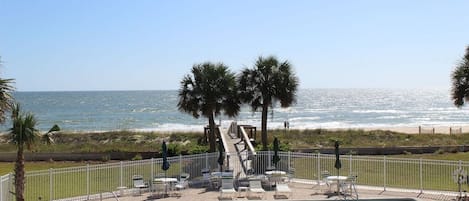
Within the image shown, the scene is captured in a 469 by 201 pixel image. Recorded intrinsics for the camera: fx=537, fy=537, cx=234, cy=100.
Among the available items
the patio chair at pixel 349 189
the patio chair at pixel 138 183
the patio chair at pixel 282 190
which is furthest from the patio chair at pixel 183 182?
the patio chair at pixel 349 189

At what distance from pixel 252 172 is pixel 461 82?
10067 millimetres

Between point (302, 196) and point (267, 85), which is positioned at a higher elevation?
point (267, 85)

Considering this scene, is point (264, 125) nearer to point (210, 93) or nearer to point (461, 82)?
point (210, 93)

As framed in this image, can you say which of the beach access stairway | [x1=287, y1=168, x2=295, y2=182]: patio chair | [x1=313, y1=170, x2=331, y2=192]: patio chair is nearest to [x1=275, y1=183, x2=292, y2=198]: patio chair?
[x1=313, y1=170, x2=331, y2=192]: patio chair

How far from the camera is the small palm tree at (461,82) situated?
23.4m

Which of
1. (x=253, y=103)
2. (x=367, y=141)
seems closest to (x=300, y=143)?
(x=367, y=141)

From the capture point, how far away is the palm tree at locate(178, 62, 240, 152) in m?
26.0

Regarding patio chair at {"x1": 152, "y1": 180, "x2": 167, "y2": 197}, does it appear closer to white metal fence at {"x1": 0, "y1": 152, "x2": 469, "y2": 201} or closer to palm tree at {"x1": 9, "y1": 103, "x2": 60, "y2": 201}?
white metal fence at {"x1": 0, "y1": 152, "x2": 469, "y2": 201}

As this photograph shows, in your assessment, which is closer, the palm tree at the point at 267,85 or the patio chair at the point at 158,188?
the patio chair at the point at 158,188

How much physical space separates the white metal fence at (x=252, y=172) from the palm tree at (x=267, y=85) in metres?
3.37

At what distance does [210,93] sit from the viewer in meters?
25.9

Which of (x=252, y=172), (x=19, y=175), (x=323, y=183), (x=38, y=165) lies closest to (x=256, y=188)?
(x=323, y=183)

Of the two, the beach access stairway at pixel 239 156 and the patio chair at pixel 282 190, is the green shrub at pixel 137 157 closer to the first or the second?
the beach access stairway at pixel 239 156

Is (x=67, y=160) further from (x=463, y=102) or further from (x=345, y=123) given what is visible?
(x=345, y=123)
